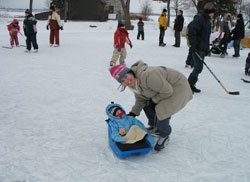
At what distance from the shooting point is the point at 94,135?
281 cm

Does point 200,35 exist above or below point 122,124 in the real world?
above

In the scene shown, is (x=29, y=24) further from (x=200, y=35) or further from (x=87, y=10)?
(x=87, y=10)

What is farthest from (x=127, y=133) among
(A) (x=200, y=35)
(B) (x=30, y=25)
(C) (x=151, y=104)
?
(B) (x=30, y=25)

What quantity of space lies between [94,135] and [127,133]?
642 mm

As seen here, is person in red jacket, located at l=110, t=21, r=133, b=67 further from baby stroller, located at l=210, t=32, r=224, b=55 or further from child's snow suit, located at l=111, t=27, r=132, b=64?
baby stroller, located at l=210, t=32, r=224, b=55

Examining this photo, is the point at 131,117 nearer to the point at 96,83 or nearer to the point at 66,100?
the point at 66,100

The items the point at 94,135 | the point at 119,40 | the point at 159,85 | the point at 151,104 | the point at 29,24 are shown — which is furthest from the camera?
the point at 29,24

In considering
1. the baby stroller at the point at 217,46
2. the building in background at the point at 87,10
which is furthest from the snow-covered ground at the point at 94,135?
the building in background at the point at 87,10

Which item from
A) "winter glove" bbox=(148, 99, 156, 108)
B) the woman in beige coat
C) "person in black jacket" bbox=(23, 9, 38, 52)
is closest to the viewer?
the woman in beige coat

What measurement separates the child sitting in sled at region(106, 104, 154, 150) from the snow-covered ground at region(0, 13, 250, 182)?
0.19 meters

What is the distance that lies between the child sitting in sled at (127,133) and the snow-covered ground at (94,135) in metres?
0.19

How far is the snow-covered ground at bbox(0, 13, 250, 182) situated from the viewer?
2117 millimetres

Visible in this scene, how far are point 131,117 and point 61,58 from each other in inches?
217

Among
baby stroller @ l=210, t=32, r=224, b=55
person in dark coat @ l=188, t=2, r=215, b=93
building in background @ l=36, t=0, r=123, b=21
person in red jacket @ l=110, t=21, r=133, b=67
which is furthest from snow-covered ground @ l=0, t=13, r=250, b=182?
building in background @ l=36, t=0, r=123, b=21
